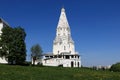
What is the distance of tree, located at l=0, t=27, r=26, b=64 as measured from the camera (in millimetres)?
75625

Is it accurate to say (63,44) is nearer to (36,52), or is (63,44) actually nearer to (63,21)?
(63,21)

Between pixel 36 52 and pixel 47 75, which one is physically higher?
pixel 36 52

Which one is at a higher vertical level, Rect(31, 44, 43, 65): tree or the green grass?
Rect(31, 44, 43, 65): tree

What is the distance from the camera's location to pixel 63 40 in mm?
132000

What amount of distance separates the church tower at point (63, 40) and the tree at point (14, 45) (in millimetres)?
53231

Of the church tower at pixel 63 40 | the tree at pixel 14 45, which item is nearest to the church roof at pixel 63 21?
the church tower at pixel 63 40

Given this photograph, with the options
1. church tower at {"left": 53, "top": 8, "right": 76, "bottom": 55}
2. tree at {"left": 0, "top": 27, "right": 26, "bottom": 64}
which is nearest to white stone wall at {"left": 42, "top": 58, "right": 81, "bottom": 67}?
church tower at {"left": 53, "top": 8, "right": 76, "bottom": 55}

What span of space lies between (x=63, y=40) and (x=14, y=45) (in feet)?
189

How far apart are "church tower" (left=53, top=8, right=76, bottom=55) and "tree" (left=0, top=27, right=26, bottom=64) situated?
53231 mm

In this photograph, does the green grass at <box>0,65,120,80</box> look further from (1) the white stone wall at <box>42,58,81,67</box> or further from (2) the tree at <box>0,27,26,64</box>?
(1) the white stone wall at <box>42,58,81,67</box>

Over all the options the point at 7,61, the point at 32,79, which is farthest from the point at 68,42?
the point at 32,79

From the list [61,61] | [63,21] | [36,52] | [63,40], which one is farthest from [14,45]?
[63,21]

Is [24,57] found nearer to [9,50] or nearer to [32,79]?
[9,50]

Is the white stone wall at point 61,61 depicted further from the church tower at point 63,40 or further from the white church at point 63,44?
the church tower at point 63,40
